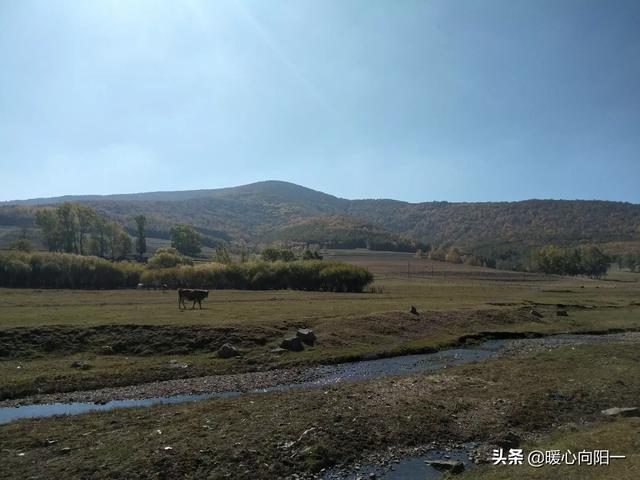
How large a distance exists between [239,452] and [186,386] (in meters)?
11.8

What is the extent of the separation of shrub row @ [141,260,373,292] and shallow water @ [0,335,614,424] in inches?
2236

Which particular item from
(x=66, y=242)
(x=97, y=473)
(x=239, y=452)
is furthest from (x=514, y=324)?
(x=66, y=242)

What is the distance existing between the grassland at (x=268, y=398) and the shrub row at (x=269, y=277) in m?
50.9

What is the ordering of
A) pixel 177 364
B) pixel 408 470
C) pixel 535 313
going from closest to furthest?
pixel 408 470
pixel 177 364
pixel 535 313

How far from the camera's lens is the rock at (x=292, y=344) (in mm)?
37781

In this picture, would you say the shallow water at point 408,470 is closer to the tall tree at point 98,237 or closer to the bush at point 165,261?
the bush at point 165,261

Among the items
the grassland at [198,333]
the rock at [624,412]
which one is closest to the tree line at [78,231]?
the grassland at [198,333]

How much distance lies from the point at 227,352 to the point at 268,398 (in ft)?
39.6

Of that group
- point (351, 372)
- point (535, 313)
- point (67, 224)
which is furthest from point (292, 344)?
point (67, 224)

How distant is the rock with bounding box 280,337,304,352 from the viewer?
37.8m

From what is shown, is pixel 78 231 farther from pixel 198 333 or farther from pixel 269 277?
pixel 198 333

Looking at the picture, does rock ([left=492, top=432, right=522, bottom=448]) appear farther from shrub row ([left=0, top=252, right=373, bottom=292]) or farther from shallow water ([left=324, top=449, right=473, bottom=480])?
shrub row ([left=0, top=252, right=373, bottom=292])

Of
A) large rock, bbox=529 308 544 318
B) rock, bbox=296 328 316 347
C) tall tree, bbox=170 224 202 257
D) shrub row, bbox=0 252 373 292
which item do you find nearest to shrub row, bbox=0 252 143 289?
shrub row, bbox=0 252 373 292

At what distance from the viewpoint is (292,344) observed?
38.1 m
